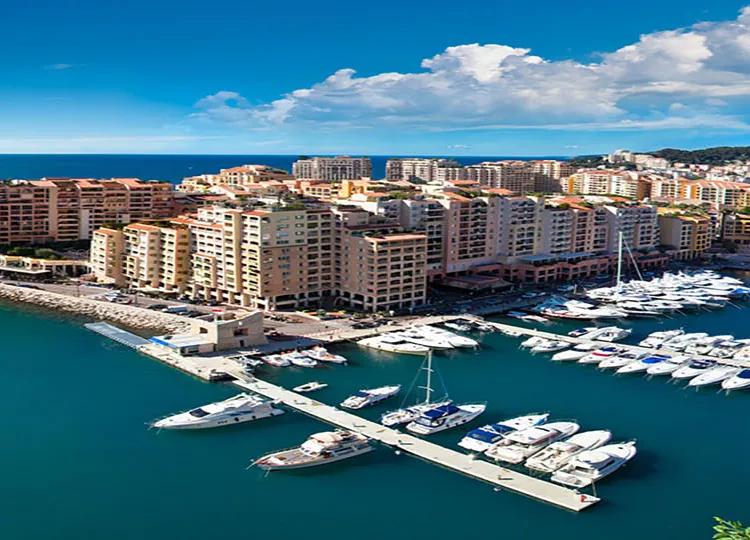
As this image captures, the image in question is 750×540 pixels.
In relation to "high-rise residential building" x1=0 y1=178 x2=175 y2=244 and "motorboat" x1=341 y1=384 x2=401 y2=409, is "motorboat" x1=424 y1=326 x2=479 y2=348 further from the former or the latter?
"high-rise residential building" x1=0 y1=178 x2=175 y2=244

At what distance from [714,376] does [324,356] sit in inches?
Answer: 791

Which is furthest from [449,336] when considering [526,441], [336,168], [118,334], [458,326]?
[336,168]

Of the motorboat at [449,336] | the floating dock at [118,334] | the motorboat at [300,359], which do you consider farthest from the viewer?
the motorboat at [449,336]

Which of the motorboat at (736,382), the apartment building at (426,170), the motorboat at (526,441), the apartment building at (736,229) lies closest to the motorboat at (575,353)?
the motorboat at (736,382)

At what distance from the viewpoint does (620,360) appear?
4425 centimetres

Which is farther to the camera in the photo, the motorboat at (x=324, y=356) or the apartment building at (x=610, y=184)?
the apartment building at (x=610, y=184)

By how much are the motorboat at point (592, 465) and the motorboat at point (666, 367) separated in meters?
12.6

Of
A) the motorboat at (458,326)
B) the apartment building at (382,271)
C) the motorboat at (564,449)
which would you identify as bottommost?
the motorboat at (564,449)

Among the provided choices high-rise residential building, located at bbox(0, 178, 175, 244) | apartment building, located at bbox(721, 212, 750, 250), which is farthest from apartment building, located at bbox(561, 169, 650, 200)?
high-rise residential building, located at bbox(0, 178, 175, 244)

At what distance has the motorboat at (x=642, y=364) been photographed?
43.0m

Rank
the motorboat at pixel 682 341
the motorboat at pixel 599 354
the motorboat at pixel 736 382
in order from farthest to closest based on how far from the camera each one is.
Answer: the motorboat at pixel 682 341
the motorboat at pixel 599 354
the motorboat at pixel 736 382

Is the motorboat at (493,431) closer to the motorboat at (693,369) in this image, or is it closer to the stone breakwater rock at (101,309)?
the motorboat at (693,369)

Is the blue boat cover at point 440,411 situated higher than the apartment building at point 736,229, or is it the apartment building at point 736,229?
the apartment building at point 736,229

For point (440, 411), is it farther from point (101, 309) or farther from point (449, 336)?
point (101, 309)
